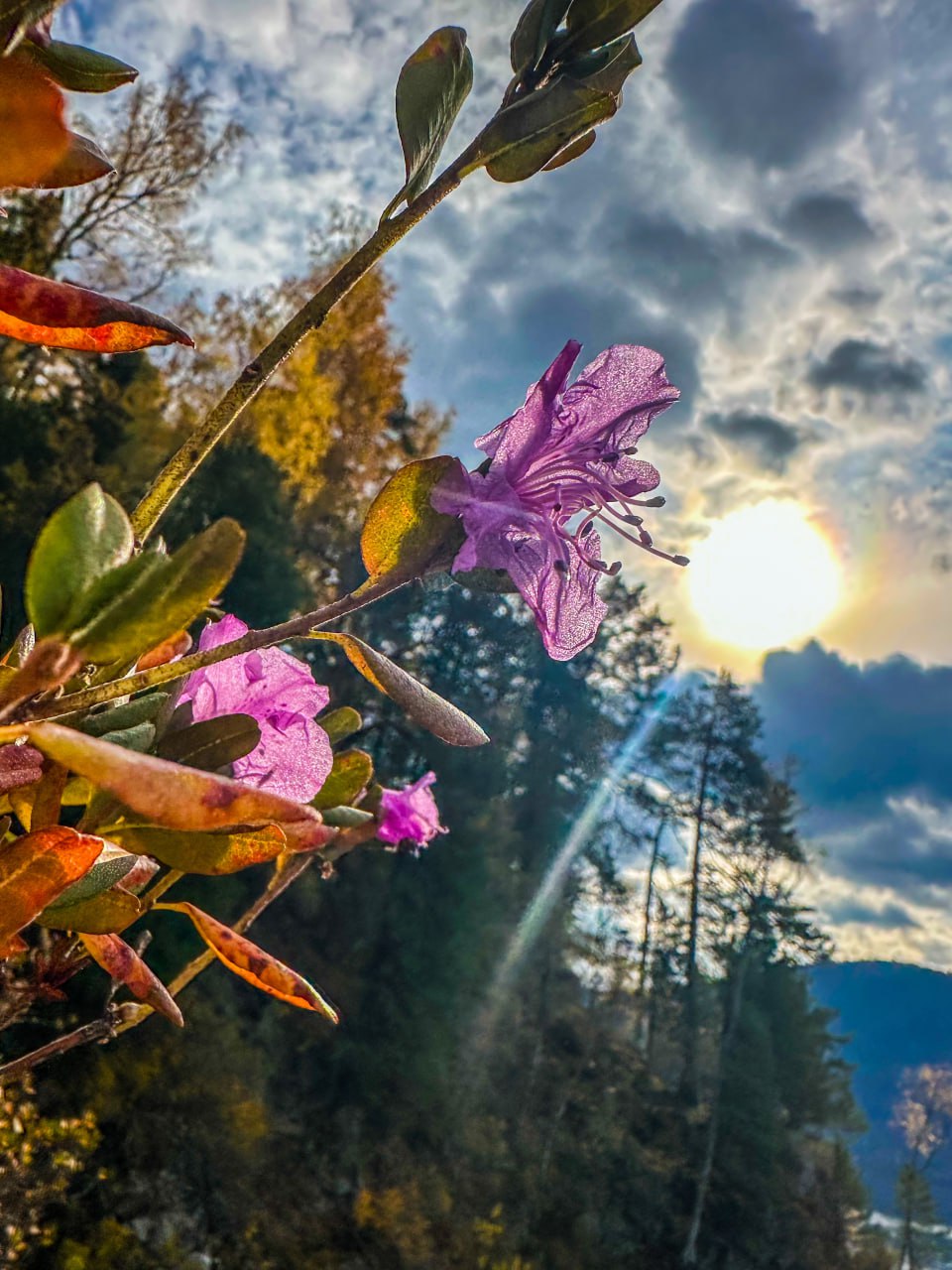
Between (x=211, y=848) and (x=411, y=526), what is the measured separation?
192mm

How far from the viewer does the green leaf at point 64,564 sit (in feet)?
0.94

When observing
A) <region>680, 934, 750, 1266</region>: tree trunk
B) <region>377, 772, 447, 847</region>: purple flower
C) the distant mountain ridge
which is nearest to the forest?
<region>680, 934, 750, 1266</region>: tree trunk

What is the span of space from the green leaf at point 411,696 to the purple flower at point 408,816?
414mm

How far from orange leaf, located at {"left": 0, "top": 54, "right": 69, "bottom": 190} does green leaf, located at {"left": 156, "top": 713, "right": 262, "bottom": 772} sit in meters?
0.25

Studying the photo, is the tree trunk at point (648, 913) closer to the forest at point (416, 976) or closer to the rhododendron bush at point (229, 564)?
the forest at point (416, 976)

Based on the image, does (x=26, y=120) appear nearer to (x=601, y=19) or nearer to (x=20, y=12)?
(x=20, y=12)

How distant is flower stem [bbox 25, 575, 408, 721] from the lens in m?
0.31

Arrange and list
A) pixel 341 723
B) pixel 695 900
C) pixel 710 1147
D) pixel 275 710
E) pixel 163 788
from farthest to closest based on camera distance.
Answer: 1. pixel 695 900
2. pixel 710 1147
3. pixel 341 723
4. pixel 275 710
5. pixel 163 788

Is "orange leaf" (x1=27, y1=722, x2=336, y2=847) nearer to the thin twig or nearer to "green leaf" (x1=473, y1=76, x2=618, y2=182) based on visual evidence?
"green leaf" (x1=473, y1=76, x2=618, y2=182)

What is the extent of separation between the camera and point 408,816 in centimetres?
83

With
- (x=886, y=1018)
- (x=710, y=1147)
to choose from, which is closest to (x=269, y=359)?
(x=710, y=1147)

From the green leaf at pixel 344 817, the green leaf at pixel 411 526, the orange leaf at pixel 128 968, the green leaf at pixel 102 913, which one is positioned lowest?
the orange leaf at pixel 128 968

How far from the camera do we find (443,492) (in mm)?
385

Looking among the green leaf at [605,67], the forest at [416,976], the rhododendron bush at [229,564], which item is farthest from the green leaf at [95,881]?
the forest at [416,976]
